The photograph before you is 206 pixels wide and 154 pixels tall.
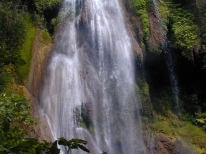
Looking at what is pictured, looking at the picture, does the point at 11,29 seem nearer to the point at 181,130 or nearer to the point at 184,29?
the point at 184,29

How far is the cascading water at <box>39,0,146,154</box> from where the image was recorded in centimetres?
930

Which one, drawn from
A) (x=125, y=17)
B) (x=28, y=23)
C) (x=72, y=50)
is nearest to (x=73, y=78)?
(x=72, y=50)

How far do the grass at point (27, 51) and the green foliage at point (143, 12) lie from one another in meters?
4.23

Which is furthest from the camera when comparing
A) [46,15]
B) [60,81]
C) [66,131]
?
[46,15]

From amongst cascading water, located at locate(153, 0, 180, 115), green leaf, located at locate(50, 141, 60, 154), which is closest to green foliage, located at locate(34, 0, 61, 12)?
cascading water, located at locate(153, 0, 180, 115)

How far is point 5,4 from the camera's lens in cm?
1024

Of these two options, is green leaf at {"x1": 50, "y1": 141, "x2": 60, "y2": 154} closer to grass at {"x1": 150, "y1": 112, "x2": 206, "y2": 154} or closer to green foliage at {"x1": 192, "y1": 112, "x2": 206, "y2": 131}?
grass at {"x1": 150, "y1": 112, "x2": 206, "y2": 154}

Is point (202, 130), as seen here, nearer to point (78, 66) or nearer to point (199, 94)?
point (199, 94)

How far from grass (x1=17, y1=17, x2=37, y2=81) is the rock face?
4.86 metres

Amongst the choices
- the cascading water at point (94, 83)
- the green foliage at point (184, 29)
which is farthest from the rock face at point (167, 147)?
the green foliage at point (184, 29)

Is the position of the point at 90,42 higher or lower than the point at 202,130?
higher

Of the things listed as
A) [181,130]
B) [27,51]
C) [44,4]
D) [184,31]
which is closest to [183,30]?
[184,31]

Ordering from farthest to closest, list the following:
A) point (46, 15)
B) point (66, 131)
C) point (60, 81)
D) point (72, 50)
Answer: point (46, 15) → point (72, 50) → point (60, 81) → point (66, 131)

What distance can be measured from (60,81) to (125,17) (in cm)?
418
